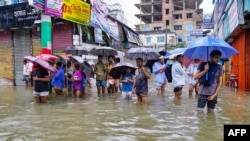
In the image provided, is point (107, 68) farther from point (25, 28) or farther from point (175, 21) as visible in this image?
point (175, 21)

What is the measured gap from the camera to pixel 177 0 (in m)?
81.8

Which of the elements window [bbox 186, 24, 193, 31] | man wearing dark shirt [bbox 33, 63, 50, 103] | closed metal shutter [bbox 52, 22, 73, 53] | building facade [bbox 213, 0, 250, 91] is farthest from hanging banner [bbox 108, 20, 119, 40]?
window [bbox 186, 24, 193, 31]

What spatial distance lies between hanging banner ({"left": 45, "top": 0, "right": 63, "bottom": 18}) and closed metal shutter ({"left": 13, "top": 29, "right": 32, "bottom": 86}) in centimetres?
411

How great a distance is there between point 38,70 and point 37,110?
4.78 feet

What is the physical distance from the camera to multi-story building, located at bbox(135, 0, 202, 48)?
251ft

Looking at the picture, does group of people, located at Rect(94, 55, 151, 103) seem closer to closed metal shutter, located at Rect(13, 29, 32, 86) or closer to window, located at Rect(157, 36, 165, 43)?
closed metal shutter, located at Rect(13, 29, 32, 86)

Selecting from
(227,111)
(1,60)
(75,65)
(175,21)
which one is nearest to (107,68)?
(75,65)

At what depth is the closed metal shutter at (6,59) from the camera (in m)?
19.7

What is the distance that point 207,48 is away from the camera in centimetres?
711

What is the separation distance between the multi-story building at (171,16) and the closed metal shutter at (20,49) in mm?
57360

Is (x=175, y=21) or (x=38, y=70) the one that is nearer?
(x=38, y=70)

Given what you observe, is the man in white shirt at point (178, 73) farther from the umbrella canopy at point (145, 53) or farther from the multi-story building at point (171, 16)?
the multi-story building at point (171, 16)

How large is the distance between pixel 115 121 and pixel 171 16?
74676 millimetres

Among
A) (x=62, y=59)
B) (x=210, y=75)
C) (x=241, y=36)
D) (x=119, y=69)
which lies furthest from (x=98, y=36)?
(x=210, y=75)
